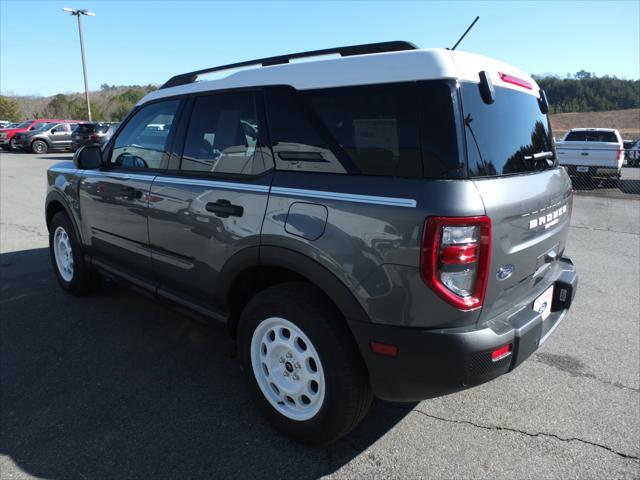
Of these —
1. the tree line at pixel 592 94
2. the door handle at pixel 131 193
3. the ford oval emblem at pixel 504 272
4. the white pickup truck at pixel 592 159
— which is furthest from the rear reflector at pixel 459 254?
the tree line at pixel 592 94

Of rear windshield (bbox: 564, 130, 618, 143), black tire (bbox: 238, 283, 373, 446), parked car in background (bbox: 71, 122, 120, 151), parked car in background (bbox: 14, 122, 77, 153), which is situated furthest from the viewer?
parked car in background (bbox: 14, 122, 77, 153)

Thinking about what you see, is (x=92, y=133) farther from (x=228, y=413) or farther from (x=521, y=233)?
(x=521, y=233)

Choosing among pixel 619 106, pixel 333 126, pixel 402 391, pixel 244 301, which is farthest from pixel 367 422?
pixel 619 106

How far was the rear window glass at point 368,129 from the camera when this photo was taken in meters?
1.94

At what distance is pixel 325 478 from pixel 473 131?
179 centimetres

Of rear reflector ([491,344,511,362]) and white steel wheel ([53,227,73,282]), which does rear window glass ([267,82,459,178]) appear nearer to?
rear reflector ([491,344,511,362])

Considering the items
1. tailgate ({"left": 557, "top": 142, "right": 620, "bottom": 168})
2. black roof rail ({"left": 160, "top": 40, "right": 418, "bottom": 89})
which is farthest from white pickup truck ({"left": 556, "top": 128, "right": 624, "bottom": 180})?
black roof rail ({"left": 160, "top": 40, "right": 418, "bottom": 89})

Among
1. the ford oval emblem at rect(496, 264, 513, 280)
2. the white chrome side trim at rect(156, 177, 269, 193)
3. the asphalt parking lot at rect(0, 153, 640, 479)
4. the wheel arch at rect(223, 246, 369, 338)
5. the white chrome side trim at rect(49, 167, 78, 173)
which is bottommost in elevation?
the asphalt parking lot at rect(0, 153, 640, 479)

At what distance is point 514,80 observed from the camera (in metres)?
2.46

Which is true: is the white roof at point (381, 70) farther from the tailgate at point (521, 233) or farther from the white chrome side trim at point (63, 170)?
the white chrome side trim at point (63, 170)

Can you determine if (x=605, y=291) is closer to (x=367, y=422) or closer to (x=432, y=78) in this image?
(x=367, y=422)

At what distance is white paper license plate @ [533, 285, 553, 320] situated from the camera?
2465mm

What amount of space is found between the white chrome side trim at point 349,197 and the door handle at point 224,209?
0.28 meters

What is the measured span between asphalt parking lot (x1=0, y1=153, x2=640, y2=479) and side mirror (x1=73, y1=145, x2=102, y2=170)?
1324 millimetres
